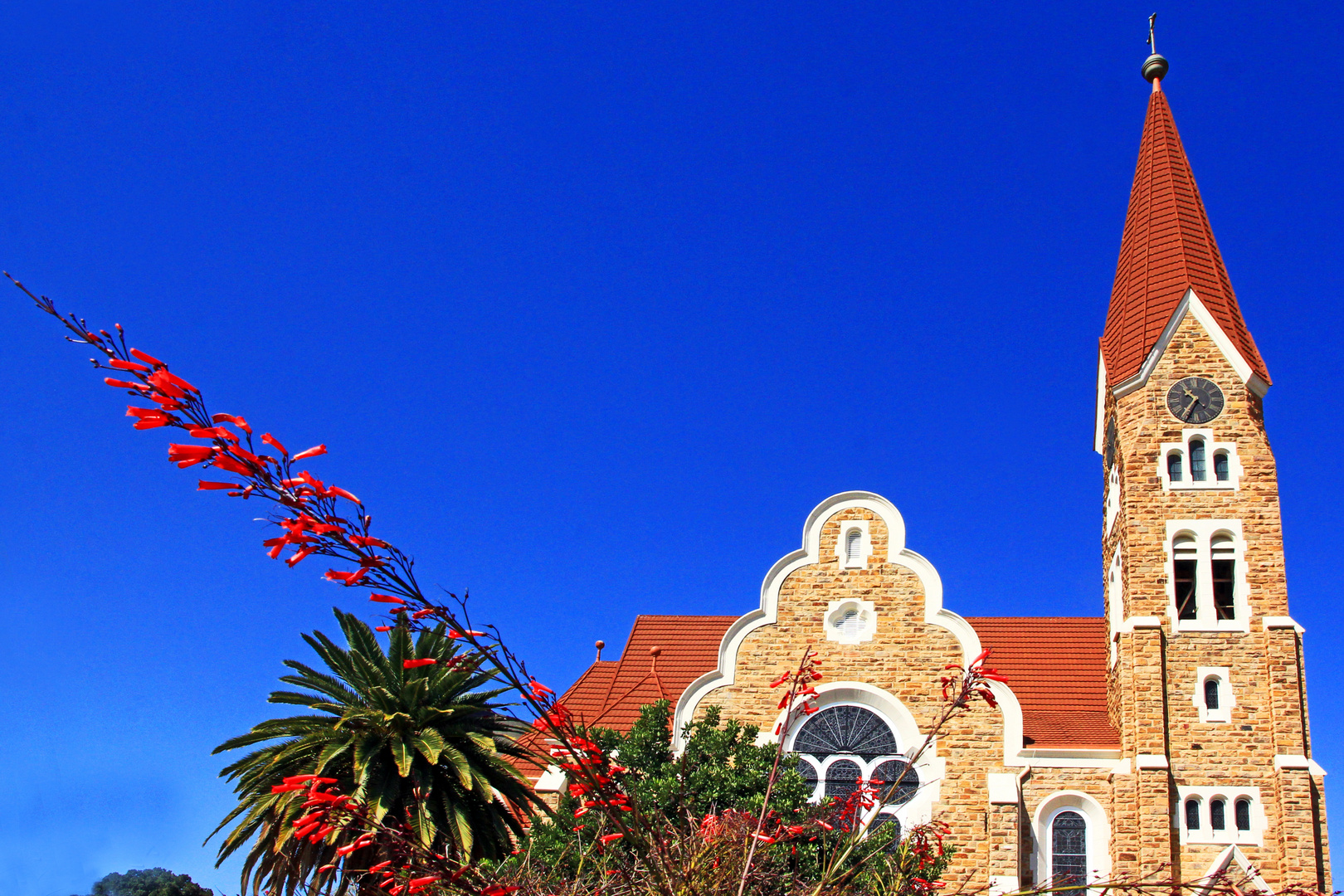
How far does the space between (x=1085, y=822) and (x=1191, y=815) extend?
189 cm

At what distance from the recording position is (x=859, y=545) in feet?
74.5

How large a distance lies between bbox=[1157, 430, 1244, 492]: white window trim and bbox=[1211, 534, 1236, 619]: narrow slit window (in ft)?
3.54

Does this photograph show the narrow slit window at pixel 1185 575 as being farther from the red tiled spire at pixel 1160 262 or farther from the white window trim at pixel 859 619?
the white window trim at pixel 859 619

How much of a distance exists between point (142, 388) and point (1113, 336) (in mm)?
25350

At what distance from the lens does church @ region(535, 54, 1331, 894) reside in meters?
20.0

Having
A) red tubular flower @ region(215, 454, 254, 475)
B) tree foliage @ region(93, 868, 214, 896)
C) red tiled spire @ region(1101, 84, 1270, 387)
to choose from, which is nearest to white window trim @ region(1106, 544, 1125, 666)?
red tiled spire @ region(1101, 84, 1270, 387)

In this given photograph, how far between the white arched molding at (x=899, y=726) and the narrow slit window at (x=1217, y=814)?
193 inches

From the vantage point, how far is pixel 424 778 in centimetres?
1856

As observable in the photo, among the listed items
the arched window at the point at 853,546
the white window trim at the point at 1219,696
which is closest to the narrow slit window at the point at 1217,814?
the white window trim at the point at 1219,696

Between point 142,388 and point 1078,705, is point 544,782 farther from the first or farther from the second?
point 142,388

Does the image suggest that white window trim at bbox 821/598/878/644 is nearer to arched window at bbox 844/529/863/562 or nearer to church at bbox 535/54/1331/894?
church at bbox 535/54/1331/894

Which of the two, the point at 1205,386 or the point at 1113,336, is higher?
the point at 1113,336

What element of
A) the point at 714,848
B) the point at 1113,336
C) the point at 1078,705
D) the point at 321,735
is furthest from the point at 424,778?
the point at 1113,336

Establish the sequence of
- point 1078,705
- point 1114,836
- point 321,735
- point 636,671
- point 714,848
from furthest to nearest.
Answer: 1. point 636,671
2. point 1078,705
3. point 1114,836
4. point 321,735
5. point 714,848
